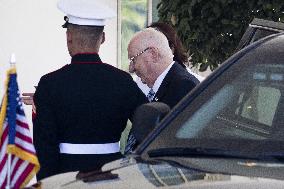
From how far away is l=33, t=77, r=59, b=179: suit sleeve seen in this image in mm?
4781

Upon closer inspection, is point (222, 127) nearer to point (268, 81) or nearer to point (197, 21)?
point (268, 81)

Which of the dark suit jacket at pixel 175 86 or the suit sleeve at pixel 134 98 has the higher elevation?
the suit sleeve at pixel 134 98

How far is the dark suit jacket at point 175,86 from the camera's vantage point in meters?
5.48

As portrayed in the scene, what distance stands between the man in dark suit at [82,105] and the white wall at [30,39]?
8.07 metres

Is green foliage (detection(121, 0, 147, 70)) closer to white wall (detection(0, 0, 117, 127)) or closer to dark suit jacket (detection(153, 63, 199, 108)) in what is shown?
white wall (detection(0, 0, 117, 127))

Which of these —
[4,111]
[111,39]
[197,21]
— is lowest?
[111,39]

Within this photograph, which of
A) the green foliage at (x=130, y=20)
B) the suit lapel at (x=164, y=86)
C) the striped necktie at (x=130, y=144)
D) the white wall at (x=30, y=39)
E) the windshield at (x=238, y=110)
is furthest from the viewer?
the green foliage at (x=130, y=20)

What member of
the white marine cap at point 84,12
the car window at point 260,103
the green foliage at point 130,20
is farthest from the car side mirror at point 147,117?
the green foliage at point 130,20

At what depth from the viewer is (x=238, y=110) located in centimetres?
432

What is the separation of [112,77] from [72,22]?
36 centimetres

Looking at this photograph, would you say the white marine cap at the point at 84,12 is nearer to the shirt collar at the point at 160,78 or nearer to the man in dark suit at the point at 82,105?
the man in dark suit at the point at 82,105

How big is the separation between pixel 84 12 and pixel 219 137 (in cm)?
130

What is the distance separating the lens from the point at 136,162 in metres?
3.98

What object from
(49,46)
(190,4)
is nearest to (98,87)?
(190,4)
